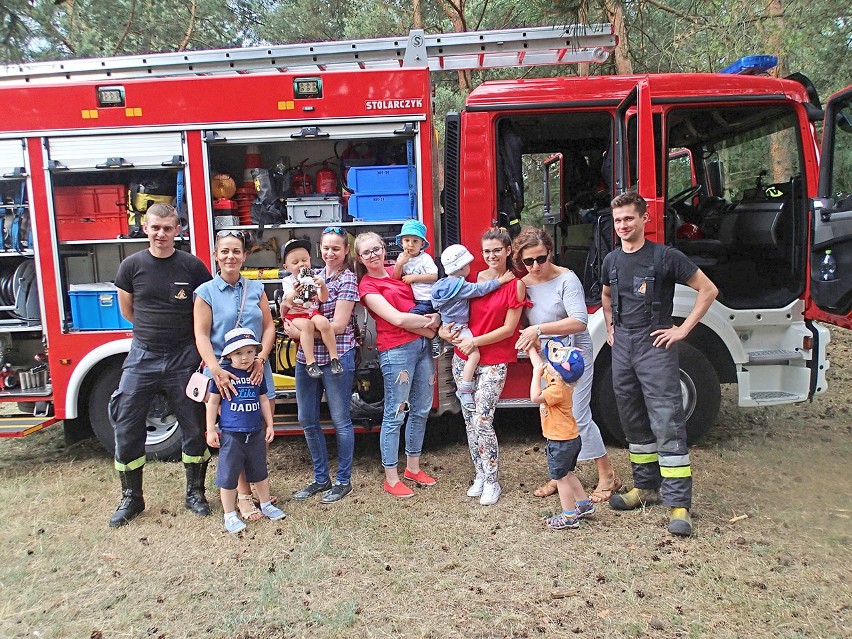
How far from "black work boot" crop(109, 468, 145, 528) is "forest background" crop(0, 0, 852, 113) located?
106 inches

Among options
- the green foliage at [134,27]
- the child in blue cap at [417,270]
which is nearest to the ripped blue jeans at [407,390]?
the child in blue cap at [417,270]

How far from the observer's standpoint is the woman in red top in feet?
12.2

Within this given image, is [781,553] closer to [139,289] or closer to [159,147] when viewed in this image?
[139,289]

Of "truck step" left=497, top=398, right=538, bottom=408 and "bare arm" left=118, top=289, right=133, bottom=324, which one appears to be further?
"truck step" left=497, top=398, right=538, bottom=408

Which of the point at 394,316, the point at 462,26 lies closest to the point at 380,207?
the point at 394,316

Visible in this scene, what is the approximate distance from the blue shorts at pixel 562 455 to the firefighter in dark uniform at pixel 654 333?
1.62 ft

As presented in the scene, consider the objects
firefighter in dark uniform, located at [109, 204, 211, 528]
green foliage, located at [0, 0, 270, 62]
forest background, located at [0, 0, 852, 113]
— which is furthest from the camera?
green foliage, located at [0, 0, 270, 62]

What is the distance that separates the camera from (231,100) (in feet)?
14.5

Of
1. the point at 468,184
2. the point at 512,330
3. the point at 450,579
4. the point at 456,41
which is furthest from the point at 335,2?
the point at 450,579

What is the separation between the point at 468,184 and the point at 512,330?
1.26 meters

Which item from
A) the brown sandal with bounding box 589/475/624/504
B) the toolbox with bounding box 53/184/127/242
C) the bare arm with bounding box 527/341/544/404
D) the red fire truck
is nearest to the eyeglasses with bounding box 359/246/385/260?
the red fire truck

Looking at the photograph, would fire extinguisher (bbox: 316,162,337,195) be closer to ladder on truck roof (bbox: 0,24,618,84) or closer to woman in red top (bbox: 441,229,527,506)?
ladder on truck roof (bbox: 0,24,618,84)

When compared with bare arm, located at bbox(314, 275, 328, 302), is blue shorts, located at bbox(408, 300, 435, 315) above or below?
below

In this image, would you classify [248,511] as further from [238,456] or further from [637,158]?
[637,158]
